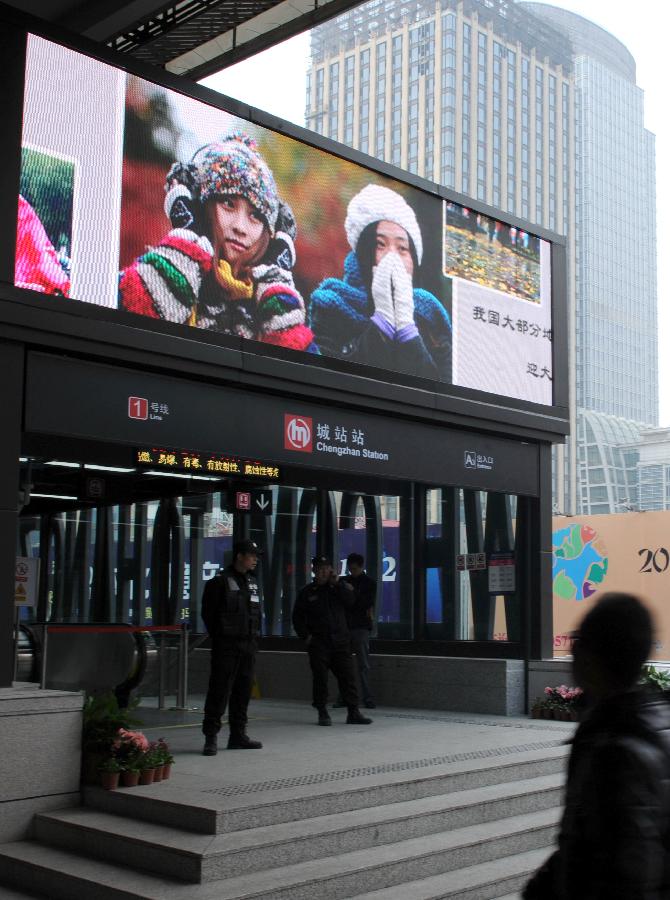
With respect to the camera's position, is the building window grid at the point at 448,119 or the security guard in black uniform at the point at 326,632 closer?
the security guard in black uniform at the point at 326,632

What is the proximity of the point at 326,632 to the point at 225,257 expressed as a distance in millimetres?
3645

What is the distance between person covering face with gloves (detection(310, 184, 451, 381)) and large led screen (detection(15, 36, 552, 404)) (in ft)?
0.05

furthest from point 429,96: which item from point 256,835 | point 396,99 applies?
point 256,835

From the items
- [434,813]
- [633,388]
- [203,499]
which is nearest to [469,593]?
[203,499]

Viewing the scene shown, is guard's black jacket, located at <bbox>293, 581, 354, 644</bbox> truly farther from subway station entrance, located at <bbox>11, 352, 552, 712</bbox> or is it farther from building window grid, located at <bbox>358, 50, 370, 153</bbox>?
building window grid, located at <bbox>358, 50, 370, 153</bbox>

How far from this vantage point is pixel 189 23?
38.1 feet

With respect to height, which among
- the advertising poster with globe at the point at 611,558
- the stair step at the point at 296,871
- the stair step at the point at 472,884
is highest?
the advertising poster with globe at the point at 611,558

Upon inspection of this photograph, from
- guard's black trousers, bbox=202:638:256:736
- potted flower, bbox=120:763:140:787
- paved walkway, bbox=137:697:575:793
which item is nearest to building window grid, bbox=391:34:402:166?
paved walkway, bbox=137:697:575:793

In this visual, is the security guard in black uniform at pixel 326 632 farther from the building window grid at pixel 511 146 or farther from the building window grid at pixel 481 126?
the building window grid at pixel 511 146

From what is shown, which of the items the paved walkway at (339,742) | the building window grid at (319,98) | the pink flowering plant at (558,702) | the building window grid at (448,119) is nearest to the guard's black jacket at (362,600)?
the paved walkway at (339,742)

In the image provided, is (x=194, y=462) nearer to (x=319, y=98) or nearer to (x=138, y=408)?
(x=138, y=408)

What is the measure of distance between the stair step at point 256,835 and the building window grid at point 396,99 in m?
106

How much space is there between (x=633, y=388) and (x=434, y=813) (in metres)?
124

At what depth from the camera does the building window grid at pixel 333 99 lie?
110 metres
